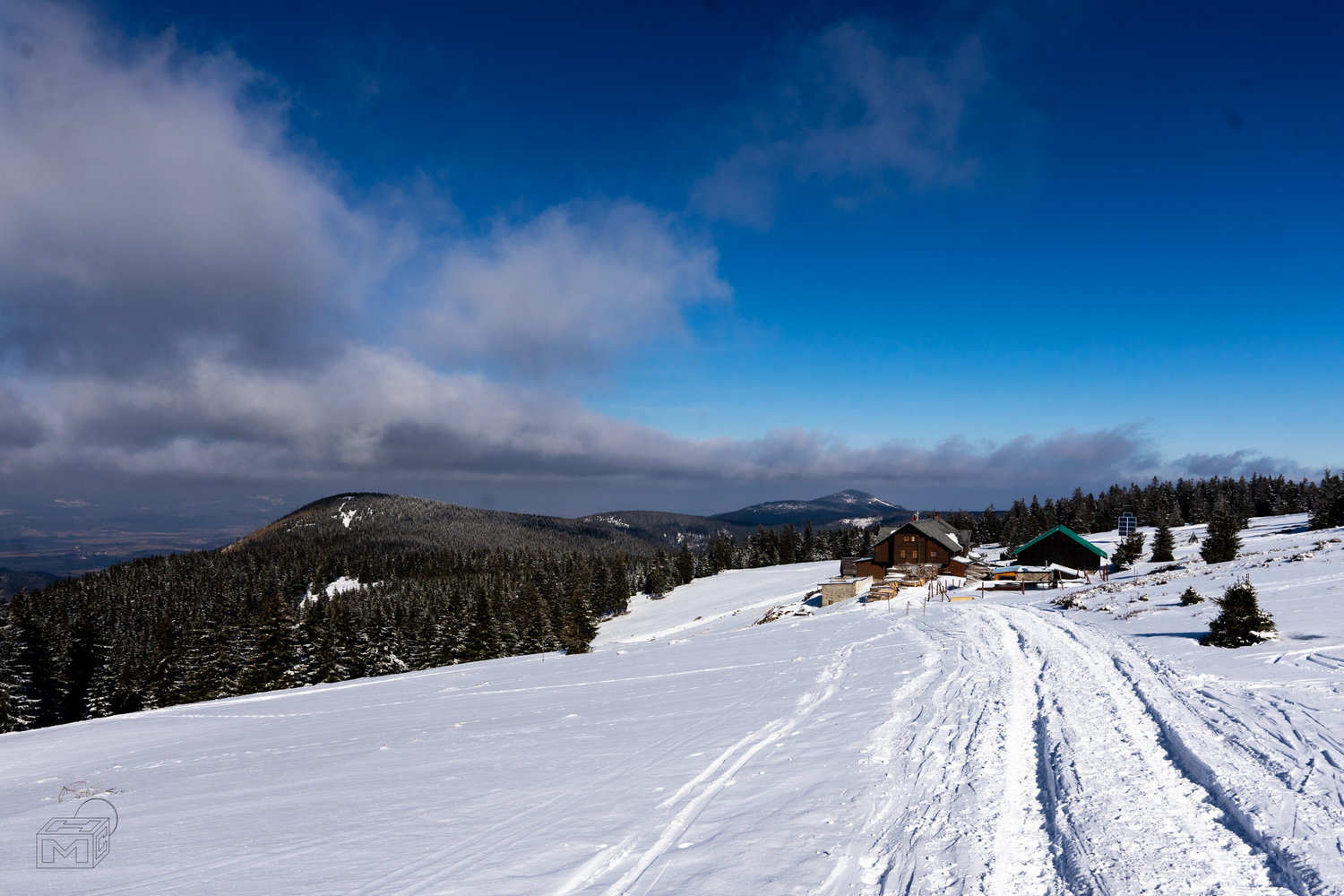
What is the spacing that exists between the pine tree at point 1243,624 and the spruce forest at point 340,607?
31908 mm

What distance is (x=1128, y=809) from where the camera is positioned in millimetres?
6551

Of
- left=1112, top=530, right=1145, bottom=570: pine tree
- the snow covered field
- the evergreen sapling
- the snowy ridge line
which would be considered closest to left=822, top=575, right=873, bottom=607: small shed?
left=1112, top=530, right=1145, bottom=570: pine tree

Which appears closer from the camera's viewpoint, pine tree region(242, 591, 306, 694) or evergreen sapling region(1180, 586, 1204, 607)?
evergreen sapling region(1180, 586, 1204, 607)

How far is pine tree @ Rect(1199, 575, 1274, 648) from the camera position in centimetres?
1482

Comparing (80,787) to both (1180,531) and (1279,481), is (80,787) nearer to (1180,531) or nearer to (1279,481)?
(1180,531)

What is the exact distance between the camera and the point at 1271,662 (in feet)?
41.8

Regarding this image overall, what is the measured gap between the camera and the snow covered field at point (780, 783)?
5.70 metres

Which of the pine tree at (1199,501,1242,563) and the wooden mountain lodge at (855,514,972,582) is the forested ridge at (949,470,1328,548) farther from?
the pine tree at (1199,501,1242,563)

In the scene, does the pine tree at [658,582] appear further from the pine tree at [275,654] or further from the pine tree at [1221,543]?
the pine tree at [1221,543]

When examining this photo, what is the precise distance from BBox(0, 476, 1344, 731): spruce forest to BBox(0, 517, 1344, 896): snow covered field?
27.0 m

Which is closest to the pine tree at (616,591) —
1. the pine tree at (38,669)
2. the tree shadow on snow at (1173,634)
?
the pine tree at (38,669)

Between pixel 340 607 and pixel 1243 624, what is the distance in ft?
190

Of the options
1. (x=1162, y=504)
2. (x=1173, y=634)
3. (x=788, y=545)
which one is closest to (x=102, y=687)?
(x=1173, y=634)

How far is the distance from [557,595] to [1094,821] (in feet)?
228
